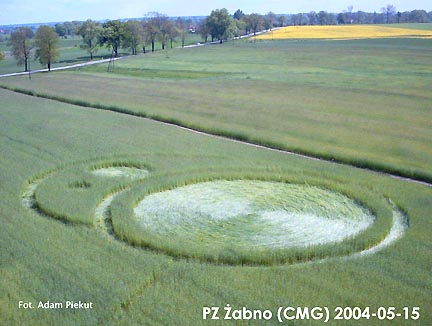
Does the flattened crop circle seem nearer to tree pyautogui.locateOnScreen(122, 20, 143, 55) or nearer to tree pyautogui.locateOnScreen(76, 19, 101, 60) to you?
tree pyautogui.locateOnScreen(122, 20, 143, 55)

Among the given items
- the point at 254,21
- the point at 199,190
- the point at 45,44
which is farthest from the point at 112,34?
the point at 199,190

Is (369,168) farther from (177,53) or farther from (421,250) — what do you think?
(177,53)

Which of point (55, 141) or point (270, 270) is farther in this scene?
point (55, 141)

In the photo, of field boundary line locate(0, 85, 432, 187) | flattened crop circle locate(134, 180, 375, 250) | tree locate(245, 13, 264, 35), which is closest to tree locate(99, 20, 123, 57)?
field boundary line locate(0, 85, 432, 187)

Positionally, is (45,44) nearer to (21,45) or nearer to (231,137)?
(21,45)

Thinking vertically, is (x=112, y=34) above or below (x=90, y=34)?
below

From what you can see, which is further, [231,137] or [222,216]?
[231,137]

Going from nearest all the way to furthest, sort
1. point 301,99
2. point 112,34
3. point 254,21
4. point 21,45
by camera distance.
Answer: point 301,99, point 21,45, point 112,34, point 254,21

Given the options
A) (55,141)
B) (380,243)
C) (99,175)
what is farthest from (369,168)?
(55,141)
